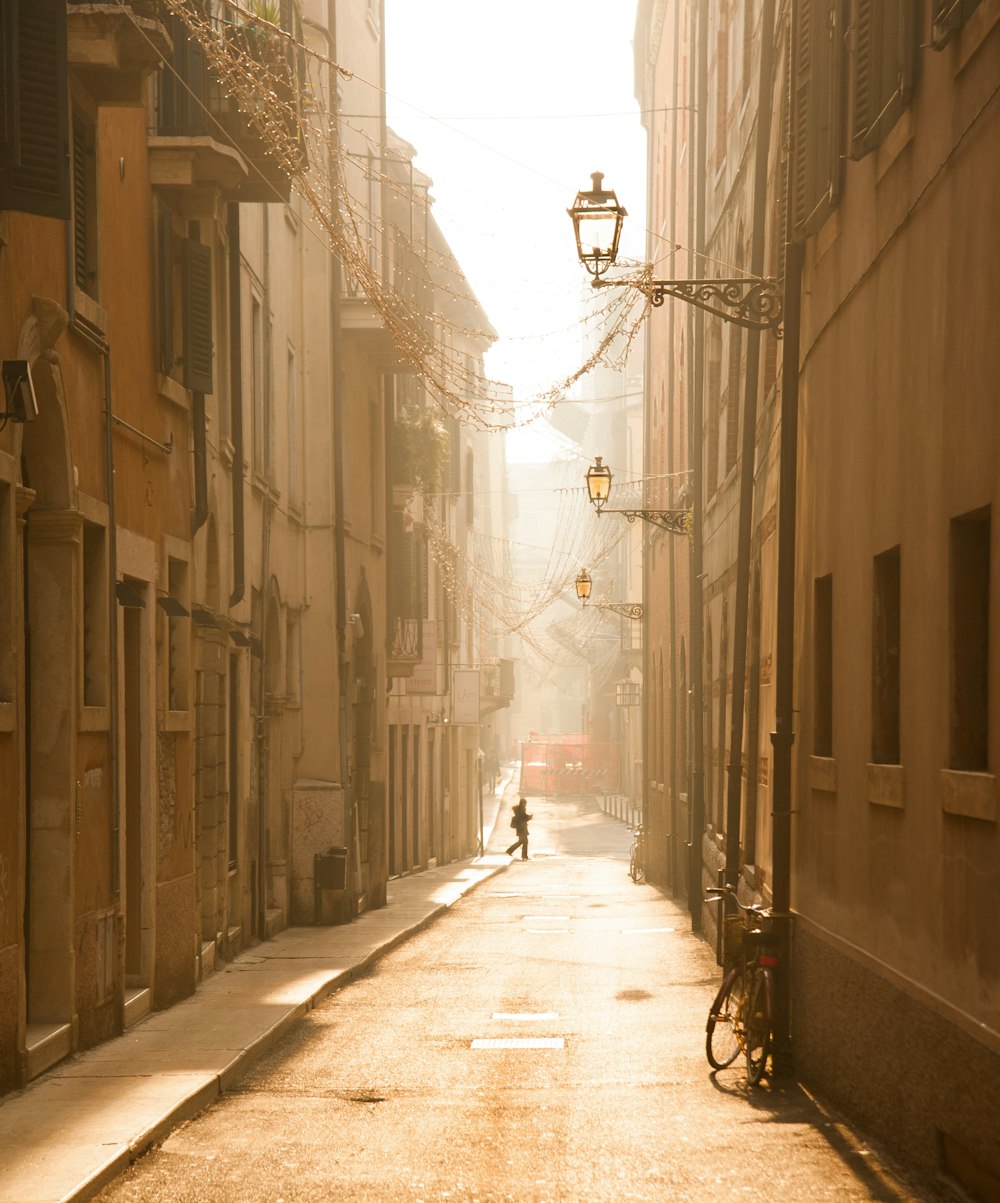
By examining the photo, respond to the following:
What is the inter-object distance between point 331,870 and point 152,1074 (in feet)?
41.3

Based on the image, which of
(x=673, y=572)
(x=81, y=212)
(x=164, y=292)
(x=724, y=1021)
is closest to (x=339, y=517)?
(x=673, y=572)

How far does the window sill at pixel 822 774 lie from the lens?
1148 centimetres

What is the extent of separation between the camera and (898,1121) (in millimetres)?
8969

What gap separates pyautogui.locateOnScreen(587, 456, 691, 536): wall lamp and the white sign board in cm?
1847

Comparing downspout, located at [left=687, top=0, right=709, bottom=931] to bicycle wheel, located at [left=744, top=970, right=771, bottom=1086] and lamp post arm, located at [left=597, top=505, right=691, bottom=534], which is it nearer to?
lamp post arm, located at [left=597, top=505, right=691, bottom=534]

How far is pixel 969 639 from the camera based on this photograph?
8.18 metres

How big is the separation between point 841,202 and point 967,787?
15.8 ft

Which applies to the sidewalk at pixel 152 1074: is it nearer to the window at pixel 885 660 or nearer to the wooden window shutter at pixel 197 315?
the window at pixel 885 660

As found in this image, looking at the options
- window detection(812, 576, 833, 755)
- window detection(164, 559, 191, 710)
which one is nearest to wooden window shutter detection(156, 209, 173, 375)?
window detection(164, 559, 191, 710)

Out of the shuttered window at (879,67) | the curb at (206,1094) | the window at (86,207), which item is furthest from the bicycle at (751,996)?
the window at (86,207)

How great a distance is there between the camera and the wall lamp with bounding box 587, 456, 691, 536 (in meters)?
24.7

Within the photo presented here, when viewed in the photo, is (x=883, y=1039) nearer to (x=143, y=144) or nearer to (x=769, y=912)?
(x=769, y=912)

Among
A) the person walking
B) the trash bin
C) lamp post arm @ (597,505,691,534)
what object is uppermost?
lamp post arm @ (597,505,691,534)

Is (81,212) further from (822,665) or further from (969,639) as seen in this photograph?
(969,639)
